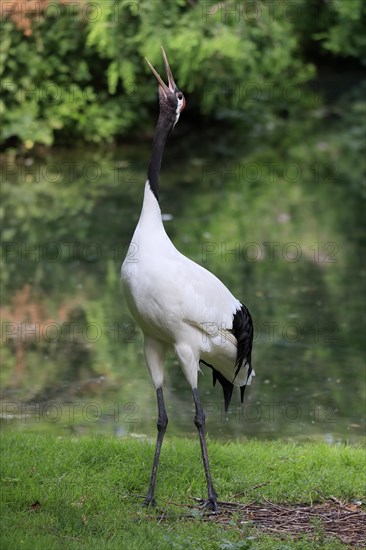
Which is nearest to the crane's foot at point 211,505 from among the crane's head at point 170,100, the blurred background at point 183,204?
the blurred background at point 183,204

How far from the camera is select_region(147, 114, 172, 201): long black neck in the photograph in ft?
17.9

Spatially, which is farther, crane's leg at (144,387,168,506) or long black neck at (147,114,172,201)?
long black neck at (147,114,172,201)

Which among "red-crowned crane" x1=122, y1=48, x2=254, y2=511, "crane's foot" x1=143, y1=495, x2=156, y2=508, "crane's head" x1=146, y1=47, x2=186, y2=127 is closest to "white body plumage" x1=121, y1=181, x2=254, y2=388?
"red-crowned crane" x1=122, y1=48, x2=254, y2=511

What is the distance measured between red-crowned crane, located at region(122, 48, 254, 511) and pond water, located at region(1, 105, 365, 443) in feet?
4.04

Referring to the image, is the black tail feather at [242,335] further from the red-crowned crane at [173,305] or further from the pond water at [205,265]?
the pond water at [205,265]

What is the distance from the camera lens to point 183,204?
14297mm

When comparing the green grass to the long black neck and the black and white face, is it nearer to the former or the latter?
the long black neck

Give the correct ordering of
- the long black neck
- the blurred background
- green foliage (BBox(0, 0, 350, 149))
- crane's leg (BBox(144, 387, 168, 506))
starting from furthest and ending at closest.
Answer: green foliage (BBox(0, 0, 350, 149))
the blurred background
the long black neck
crane's leg (BBox(144, 387, 168, 506))

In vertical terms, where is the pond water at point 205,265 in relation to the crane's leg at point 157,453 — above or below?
below

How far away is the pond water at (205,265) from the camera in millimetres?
7441

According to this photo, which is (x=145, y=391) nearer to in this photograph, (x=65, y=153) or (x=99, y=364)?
(x=99, y=364)

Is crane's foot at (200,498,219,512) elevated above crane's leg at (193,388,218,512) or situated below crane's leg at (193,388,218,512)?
below

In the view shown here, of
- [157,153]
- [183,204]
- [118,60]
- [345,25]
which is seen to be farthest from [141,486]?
[345,25]

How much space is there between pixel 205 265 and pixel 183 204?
3.23m
